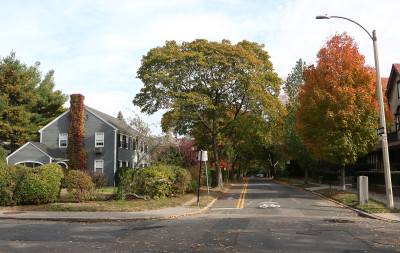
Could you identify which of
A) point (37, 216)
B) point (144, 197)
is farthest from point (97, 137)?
point (37, 216)

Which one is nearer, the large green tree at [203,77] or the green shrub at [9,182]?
the green shrub at [9,182]

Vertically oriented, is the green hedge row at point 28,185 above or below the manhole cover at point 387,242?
above

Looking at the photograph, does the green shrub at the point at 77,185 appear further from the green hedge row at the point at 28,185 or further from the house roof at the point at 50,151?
the house roof at the point at 50,151

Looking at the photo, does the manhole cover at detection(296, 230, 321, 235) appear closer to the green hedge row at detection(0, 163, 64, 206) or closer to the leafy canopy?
the green hedge row at detection(0, 163, 64, 206)

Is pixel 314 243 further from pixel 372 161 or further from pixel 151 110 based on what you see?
pixel 372 161

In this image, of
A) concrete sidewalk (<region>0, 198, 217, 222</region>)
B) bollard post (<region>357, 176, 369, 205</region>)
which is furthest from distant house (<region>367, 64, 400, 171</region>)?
concrete sidewalk (<region>0, 198, 217, 222</region>)

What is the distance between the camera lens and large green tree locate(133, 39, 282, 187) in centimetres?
2823

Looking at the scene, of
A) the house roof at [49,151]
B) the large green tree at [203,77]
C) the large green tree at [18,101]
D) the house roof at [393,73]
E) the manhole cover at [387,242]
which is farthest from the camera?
the large green tree at [18,101]

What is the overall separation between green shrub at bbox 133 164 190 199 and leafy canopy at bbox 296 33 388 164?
10.1 metres

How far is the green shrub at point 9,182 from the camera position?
18.2m

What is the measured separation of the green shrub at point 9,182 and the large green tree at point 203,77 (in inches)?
478

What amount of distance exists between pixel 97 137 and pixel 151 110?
11.0 metres

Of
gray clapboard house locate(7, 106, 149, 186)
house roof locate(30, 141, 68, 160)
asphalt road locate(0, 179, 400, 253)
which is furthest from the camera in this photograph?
gray clapboard house locate(7, 106, 149, 186)

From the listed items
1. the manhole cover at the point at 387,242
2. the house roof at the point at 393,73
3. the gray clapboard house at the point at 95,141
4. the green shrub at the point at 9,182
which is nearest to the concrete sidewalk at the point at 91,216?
the green shrub at the point at 9,182
